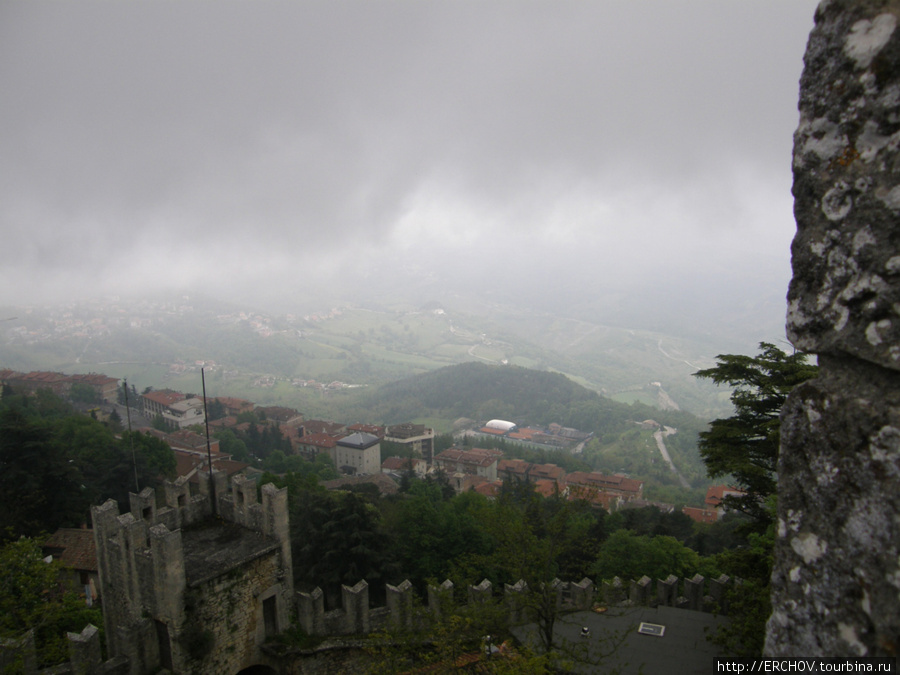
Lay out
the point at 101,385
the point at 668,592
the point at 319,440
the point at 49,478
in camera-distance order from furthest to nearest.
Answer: the point at 101,385 → the point at 319,440 → the point at 49,478 → the point at 668,592

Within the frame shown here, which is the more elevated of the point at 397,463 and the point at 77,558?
the point at 77,558

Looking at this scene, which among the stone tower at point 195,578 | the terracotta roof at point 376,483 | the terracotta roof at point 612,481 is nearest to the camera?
the stone tower at point 195,578

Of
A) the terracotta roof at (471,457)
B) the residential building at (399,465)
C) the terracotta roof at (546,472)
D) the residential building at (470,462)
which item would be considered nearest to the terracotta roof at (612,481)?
the terracotta roof at (546,472)

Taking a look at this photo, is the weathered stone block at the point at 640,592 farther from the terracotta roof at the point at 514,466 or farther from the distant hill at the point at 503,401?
the distant hill at the point at 503,401

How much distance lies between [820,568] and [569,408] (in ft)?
416

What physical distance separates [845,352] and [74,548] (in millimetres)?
26997

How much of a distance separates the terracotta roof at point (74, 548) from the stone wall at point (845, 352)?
2440cm

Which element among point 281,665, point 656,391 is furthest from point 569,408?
point 281,665

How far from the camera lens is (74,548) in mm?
21328

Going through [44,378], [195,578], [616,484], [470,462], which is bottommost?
[616,484]

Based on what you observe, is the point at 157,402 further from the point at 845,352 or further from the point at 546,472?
the point at 845,352

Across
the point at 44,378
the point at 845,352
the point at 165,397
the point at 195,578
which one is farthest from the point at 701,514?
the point at 44,378

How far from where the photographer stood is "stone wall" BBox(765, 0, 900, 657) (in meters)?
2.04

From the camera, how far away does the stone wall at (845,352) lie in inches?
80.2
